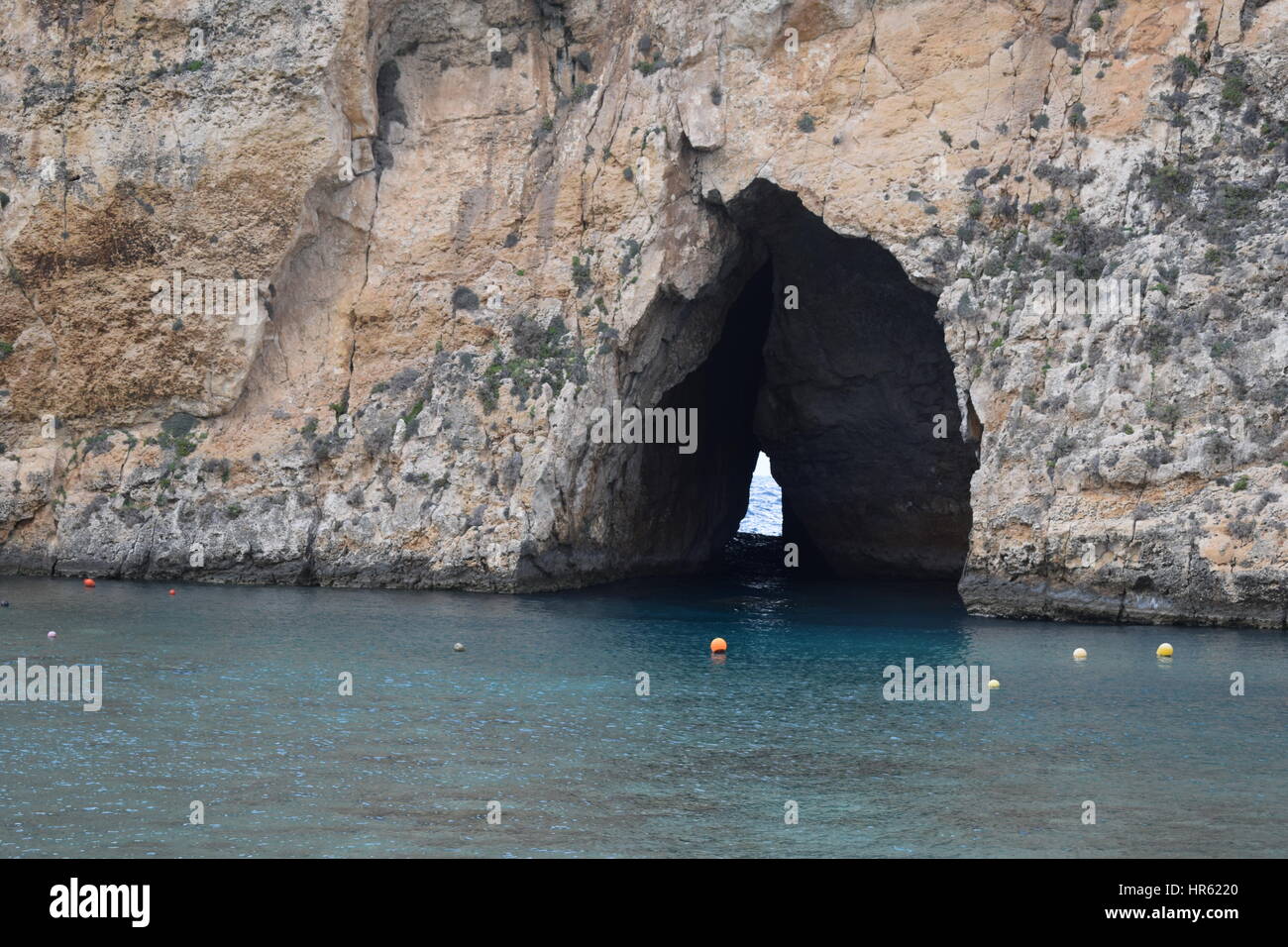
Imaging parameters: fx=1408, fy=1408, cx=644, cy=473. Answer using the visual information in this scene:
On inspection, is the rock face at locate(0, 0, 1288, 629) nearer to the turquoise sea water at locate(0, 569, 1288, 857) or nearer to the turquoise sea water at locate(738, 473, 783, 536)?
the turquoise sea water at locate(0, 569, 1288, 857)

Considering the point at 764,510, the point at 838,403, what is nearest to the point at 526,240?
the point at 838,403

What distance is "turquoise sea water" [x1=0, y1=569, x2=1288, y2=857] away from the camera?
1282 centimetres

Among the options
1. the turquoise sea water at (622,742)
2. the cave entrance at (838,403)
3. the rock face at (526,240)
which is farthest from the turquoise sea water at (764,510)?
the turquoise sea water at (622,742)

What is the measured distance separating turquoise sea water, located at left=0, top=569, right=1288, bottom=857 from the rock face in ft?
21.7

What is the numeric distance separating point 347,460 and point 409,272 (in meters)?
5.33

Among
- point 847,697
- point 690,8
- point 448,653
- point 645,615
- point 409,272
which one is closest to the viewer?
point 847,697

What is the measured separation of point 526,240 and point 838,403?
36.8ft

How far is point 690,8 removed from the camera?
3472 cm

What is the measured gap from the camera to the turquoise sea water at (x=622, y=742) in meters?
12.8

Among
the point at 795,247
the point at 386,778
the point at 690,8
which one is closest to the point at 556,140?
the point at 690,8

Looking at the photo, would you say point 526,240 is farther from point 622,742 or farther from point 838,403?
point 622,742

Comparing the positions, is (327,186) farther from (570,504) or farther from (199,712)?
(199,712)

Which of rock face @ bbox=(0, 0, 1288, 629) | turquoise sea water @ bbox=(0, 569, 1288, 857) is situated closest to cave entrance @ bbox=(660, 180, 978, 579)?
rock face @ bbox=(0, 0, 1288, 629)

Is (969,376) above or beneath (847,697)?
above
